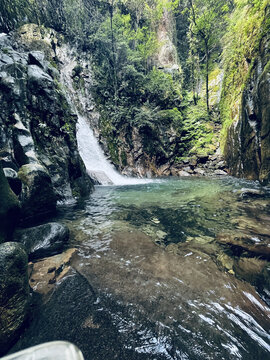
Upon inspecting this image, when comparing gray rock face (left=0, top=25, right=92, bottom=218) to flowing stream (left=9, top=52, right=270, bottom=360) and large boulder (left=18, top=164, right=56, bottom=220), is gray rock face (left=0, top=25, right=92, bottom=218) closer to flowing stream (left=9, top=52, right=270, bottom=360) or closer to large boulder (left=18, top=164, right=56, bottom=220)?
large boulder (left=18, top=164, right=56, bottom=220)

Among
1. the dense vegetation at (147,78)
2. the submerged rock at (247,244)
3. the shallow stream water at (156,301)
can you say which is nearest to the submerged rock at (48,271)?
the shallow stream water at (156,301)

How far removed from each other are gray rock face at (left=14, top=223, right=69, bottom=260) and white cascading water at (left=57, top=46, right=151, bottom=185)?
8.03 meters

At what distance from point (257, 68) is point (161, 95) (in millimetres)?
10171

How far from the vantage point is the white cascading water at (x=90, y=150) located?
12829mm

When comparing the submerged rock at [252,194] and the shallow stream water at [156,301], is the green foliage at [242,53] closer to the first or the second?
the submerged rock at [252,194]

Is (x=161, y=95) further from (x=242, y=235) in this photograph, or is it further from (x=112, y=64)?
(x=242, y=235)

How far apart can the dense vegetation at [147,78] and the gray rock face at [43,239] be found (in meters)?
11.9

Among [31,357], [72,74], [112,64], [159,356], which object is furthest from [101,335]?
[112,64]

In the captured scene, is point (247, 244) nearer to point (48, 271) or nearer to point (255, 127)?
point (48, 271)

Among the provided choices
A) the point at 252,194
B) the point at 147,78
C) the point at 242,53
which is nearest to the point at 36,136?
the point at 252,194

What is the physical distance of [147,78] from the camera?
1867 cm

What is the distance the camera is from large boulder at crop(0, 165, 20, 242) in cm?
327

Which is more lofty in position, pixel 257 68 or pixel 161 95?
pixel 161 95

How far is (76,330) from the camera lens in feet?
6.46
